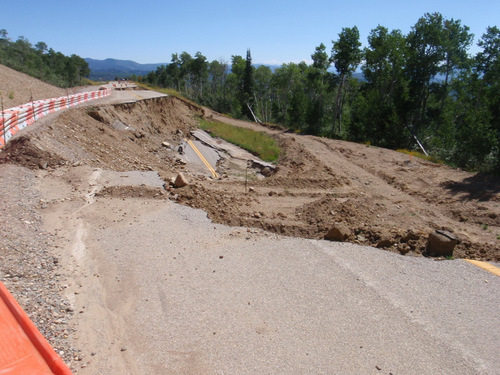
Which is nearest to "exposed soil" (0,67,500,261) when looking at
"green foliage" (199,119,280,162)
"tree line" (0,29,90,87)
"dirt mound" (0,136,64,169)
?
"dirt mound" (0,136,64,169)

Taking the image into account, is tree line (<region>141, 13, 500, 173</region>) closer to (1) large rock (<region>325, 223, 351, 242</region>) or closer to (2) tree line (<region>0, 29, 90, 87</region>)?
(1) large rock (<region>325, 223, 351, 242</region>)

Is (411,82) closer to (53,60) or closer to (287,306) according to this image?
(287,306)

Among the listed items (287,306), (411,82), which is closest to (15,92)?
(287,306)

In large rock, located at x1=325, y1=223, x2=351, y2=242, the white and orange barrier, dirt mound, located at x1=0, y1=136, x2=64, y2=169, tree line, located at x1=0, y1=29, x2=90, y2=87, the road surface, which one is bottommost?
the road surface

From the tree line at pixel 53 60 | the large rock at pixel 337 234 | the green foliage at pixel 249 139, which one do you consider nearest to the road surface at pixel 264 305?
the large rock at pixel 337 234

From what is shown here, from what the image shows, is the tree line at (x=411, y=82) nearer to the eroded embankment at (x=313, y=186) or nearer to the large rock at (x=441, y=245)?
the eroded embankment at (x=313, y=186)

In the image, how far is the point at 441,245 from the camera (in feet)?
24.8

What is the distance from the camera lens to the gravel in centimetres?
469

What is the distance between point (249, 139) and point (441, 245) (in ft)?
66.9

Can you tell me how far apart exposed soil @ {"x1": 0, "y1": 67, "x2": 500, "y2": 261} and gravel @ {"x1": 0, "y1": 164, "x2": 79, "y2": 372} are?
2.66 metres

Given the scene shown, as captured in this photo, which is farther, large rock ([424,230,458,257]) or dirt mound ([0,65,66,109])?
dirt mound ([0,65,66,109])

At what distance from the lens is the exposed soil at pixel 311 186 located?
9.41 meters

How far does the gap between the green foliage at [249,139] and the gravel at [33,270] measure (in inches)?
619

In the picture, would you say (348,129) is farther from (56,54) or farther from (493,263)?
(56,54)
